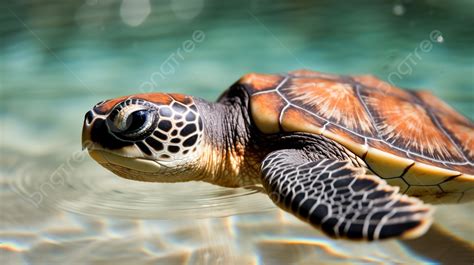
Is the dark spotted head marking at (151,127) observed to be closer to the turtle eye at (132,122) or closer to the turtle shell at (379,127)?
the turtle eye at (132,122)

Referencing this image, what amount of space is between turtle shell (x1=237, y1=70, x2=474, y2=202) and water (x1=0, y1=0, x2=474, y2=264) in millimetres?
354

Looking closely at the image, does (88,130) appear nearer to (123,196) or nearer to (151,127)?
(151,127)

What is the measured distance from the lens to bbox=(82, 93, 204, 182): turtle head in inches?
84.4

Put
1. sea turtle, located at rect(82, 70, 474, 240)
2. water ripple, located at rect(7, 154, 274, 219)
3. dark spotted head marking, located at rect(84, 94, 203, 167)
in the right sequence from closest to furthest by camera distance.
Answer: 1. sea turtle, located at rect(82, 70, 474, 240)
2. dark spotted head marking, located at rect(84, 94, 203, 167)
3. water ripple, located at rect(7, 154, 274, 219)

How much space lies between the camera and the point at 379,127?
2.40 m

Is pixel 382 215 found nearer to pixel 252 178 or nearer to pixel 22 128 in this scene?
pixel 252 178

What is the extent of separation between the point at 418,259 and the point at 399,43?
376 centimetres

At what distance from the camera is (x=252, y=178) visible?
2.55m

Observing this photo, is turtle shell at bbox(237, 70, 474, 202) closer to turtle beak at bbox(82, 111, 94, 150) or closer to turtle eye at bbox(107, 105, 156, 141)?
turtle eye at bbox(107, 105, 156, 141)

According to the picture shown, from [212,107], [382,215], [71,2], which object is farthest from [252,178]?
[71,2]

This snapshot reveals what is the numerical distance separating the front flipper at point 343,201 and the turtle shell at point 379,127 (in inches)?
11.1

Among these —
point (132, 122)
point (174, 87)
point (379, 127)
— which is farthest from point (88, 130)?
point (174, 87)

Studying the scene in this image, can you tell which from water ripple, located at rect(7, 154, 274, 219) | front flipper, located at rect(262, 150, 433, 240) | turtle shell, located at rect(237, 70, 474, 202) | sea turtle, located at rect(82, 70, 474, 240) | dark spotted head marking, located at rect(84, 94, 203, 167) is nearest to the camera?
front flipper, located at rect(262, 150, 433, 240)

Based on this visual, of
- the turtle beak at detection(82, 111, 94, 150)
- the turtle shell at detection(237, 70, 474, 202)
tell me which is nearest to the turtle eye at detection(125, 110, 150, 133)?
the turtle beak at detection(82, 111, 94, 150)
